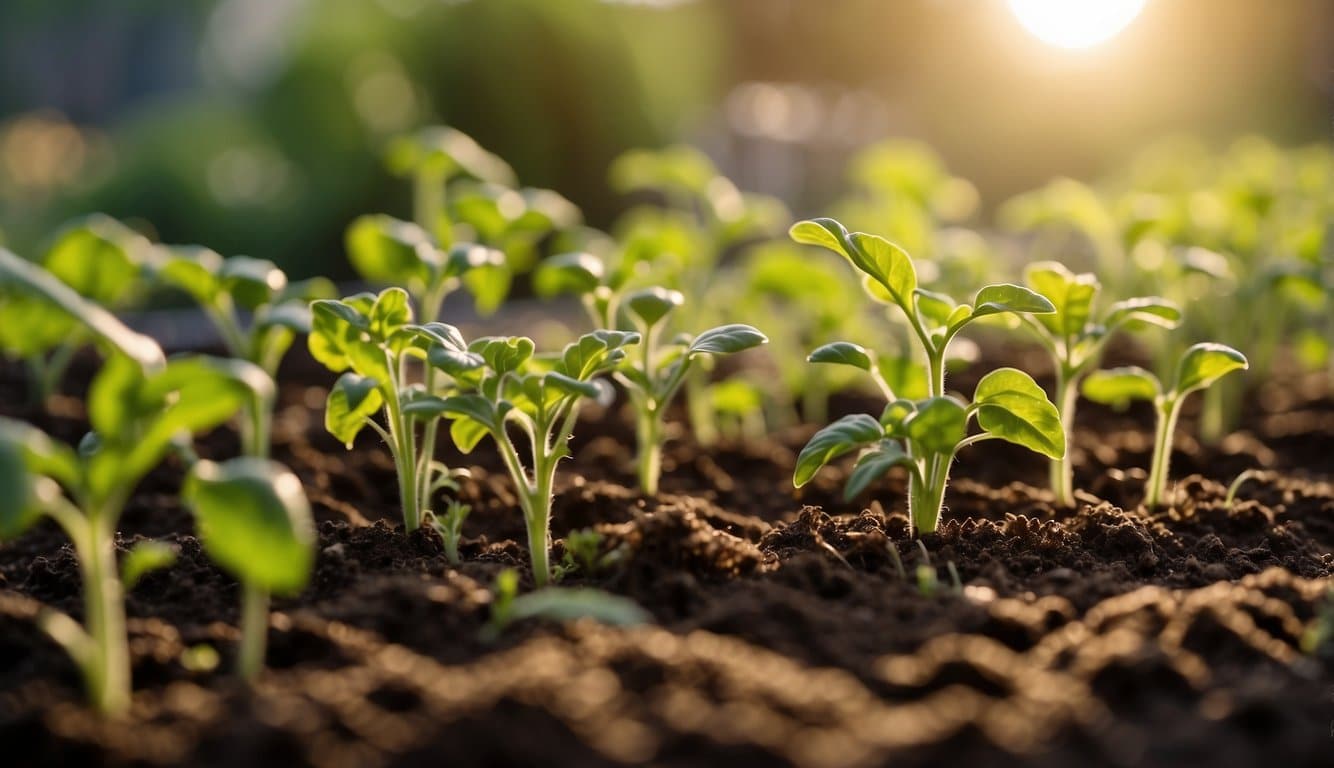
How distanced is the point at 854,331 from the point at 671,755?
2059 mm

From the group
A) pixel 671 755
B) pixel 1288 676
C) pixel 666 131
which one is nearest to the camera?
pixel 671 755

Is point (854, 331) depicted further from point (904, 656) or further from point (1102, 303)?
point (904, 656)

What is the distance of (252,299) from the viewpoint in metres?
2.49

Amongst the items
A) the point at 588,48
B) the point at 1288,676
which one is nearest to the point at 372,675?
the point at 1288,676

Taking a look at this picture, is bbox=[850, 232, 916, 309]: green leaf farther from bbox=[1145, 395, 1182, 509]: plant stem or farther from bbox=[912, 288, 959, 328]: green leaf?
bbox=[1145, 395, 1182, 509]: plant stem

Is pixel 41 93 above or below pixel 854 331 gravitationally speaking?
above

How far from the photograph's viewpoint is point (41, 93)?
58.7 feet

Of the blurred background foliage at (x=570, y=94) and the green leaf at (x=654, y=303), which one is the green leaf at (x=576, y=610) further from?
the blurred background foliage at (x=570, y=94)

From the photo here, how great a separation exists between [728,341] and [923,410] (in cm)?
34

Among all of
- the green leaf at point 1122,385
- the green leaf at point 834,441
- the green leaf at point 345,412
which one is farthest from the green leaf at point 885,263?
the green leaf at point 345,412

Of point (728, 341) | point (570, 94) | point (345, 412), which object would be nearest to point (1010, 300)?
point (728, 341)

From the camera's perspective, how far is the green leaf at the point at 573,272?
91.4 inches

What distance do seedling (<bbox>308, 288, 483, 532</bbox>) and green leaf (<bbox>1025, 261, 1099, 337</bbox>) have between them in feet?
3.64

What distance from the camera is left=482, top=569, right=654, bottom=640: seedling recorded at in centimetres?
150
